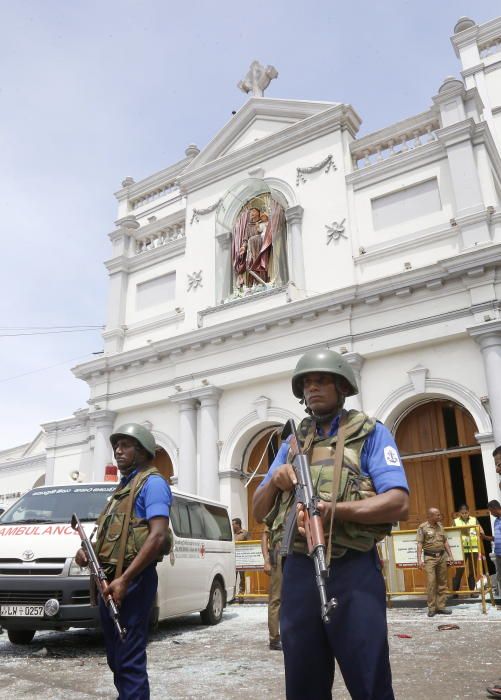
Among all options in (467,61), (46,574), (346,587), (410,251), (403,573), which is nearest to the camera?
(346,587)

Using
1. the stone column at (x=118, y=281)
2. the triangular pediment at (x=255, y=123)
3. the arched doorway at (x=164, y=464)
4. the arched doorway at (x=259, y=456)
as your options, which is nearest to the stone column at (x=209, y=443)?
the arched doorway at (x=259, y=456)

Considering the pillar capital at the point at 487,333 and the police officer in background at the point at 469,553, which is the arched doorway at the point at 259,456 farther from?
the police officer in background at the point at 469,553

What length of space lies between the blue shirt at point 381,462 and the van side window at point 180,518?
18.4 feet

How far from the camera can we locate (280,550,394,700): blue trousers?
238 centimetres

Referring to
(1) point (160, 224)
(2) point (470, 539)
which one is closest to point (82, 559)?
(2) point (470, 539)

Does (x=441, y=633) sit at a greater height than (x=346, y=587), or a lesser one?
lesser

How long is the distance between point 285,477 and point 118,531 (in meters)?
1.47

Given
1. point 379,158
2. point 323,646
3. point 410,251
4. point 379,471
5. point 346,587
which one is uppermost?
point 379,158

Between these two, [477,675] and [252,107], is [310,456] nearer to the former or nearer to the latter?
[477,675]

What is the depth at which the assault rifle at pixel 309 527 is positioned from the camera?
228 cm

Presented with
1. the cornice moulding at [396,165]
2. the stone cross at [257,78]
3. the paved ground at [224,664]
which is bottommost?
the paved ground at [224,664]

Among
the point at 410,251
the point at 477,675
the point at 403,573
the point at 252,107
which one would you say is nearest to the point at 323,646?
the point at 477,675

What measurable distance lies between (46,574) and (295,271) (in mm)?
10701

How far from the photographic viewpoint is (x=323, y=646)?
8.25 feet
